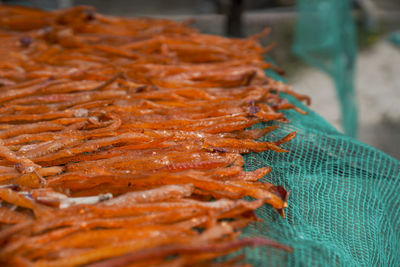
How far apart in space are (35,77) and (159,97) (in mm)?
729

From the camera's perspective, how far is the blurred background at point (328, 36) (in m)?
3.62

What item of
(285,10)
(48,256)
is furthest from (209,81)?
(285,10)

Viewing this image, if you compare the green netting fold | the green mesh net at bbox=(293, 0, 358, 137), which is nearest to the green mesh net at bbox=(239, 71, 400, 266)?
the green netting fold

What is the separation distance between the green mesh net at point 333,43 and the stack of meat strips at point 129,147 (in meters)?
1.47

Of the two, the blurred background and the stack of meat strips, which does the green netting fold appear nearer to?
the stack of meat strips

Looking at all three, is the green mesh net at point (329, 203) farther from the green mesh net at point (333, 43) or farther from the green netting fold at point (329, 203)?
the green mesh net at point (333, 43)

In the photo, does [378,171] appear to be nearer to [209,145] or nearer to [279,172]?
[279,172]

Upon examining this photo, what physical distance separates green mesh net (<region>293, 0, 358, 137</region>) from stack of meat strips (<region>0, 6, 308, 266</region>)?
1.47 meters

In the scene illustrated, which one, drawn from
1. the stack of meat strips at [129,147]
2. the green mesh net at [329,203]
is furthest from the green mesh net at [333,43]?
the green mesh net at [329,203]

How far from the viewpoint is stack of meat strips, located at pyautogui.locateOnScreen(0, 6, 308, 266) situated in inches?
36.5

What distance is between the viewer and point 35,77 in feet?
6.30

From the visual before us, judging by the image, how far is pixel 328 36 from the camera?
3.58 m

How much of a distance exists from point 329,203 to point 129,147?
0.79 m

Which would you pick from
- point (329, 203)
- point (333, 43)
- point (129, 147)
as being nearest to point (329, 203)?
point (329, 203)
